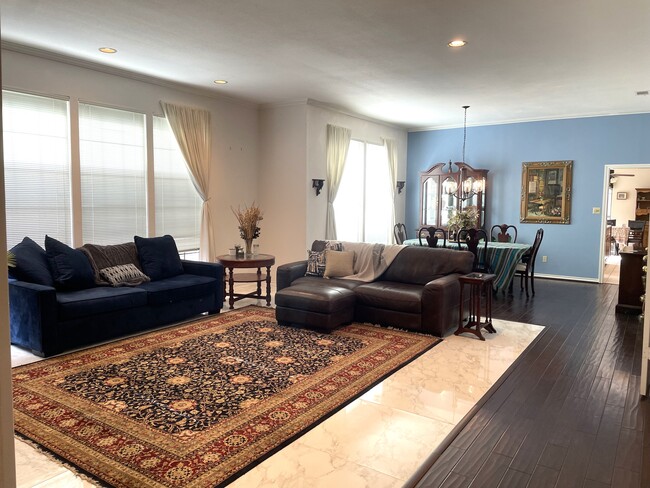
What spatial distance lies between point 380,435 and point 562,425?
1121 millimetres

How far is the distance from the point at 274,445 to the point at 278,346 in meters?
1.69

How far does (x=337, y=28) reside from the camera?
165 inches

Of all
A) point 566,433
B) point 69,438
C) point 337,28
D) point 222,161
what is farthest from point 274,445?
point 222,161

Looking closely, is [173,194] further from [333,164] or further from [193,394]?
A: [193,394]

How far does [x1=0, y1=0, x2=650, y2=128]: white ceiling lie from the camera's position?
3754 mm

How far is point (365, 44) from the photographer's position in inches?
182

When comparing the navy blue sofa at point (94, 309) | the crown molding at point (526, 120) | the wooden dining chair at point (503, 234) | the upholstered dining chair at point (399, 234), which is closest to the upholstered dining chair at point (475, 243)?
the wooden dining chair at point (503, 234)

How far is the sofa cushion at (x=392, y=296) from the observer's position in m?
4.78

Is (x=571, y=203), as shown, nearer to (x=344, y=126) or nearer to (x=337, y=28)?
(x=344, y=126)

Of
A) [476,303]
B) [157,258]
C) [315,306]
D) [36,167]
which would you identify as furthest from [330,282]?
[36,167]

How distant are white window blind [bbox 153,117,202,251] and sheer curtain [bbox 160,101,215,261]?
7 centimetres

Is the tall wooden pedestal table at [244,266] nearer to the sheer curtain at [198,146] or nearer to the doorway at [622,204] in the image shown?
the sheer curtain at [198,146]

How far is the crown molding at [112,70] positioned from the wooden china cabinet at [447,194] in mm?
3998

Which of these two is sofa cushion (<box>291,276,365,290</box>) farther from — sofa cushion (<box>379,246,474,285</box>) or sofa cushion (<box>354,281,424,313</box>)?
sofa cushion (<box>379,246,474,285</box>)
